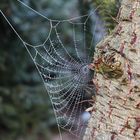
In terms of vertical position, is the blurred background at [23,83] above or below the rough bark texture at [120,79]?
below

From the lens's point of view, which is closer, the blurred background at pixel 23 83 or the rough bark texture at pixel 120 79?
the rough bark texture at pixel 120 79

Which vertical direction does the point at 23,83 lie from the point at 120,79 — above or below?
below

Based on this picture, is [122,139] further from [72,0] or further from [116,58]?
[72,0]

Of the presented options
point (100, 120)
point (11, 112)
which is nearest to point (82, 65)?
point (100, 120)

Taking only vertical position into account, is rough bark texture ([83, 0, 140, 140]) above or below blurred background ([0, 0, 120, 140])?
above

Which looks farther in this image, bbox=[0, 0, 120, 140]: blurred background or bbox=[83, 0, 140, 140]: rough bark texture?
bbox=[0, 0, 120, 140]: blurred background
